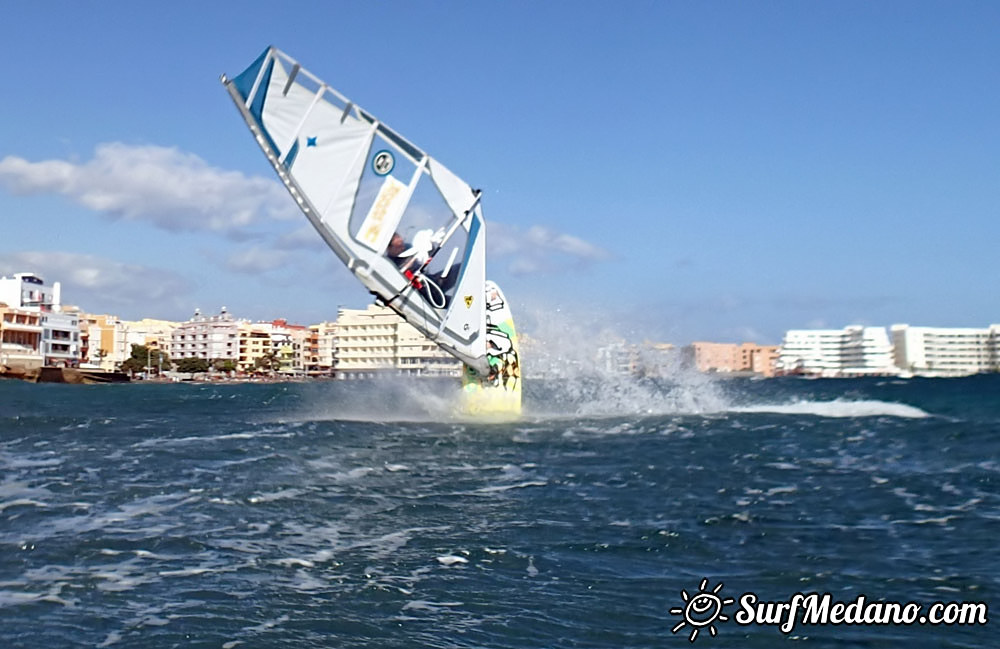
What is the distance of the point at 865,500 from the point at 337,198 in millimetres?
13133

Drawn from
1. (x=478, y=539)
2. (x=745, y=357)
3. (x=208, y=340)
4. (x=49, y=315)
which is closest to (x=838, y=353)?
(x=745, y=357)

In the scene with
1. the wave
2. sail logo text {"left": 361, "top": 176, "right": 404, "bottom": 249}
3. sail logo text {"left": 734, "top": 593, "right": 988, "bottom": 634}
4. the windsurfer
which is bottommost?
sail logo text {"left": 734, "top": 593, "right": 988, "bottom": 634}

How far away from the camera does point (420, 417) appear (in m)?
24.3

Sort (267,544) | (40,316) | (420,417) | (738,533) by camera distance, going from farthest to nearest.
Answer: (40,316), (420,417), (738,533), (267,544)

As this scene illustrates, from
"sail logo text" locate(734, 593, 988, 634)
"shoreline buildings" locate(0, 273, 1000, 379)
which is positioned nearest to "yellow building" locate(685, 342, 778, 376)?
"shoreline buildings" locate(0, 273, 1000, 379)

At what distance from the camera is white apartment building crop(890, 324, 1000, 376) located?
6201 inches

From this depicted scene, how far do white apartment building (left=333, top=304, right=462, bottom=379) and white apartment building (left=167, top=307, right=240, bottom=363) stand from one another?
21483mm

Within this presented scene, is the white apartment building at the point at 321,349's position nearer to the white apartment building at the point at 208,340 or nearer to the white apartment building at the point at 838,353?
the white apartment building at the point at 208,340

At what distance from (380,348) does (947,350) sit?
10036 centimetres

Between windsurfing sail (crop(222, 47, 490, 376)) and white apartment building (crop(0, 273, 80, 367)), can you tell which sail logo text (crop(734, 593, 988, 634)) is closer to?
windsurfing sail (crop(222, 47, 490, 376))

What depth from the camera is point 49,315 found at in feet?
348

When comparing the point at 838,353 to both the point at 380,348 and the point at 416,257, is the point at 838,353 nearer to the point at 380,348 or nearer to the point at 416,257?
the point at 380,348

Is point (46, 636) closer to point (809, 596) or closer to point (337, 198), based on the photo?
point (809, 596)

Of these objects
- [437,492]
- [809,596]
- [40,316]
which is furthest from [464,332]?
[40,316]
